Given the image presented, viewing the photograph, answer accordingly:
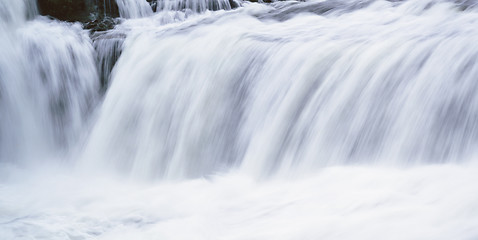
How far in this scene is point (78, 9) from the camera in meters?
6.34

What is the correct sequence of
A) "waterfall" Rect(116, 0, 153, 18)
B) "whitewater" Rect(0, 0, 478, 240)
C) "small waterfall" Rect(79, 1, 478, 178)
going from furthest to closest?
"waterfall" Rect(116, 0, 153, 18)
"small waterfall" Rect(79, 1, 478, 178)
"whitewater" Rect(0, 0, 478, 240)

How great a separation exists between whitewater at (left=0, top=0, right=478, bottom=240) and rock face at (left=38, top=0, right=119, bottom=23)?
0.56ft

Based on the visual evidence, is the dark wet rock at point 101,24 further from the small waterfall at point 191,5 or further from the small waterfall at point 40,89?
the small waterfall at point 191,5

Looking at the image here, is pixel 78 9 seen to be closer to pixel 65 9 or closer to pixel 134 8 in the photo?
pixel 65 9

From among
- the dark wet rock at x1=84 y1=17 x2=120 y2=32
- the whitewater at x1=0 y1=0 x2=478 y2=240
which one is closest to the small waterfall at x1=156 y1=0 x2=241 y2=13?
the dark wet rock at x1=84 y1=17 x2=120 y2=32

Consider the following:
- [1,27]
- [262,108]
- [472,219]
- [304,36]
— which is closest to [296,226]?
[472,219]

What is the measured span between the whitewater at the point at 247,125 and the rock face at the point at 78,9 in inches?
6.7

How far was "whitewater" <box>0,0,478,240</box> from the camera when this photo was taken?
9.75 ft

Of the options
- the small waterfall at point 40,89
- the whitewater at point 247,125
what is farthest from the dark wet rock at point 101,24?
the small waterfall at point 40,89

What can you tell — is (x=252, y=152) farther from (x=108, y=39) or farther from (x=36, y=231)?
(x=108, y=39)

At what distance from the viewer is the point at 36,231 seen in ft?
10.5

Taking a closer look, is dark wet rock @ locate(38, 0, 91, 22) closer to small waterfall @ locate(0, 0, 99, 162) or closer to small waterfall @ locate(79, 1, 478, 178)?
small waterfall @ locate(0, 0, 99, 162)

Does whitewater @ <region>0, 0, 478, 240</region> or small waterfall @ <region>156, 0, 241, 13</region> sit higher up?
small waterfall @ <region>156, 0, 241, 13</region>

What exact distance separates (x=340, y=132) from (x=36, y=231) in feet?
6.86
